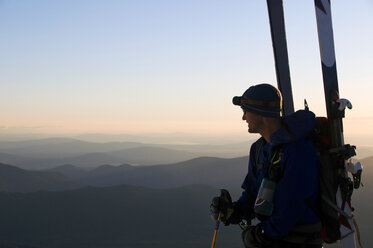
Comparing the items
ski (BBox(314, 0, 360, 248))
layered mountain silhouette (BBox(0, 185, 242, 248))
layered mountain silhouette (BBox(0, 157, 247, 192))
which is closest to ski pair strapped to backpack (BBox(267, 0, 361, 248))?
ski (BBox(314, 0, 360, 248))

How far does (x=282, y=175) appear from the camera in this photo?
142 inches

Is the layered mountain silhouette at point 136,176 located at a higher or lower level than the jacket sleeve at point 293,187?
lower

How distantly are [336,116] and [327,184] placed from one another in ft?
2.66

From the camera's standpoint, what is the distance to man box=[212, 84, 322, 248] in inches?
138

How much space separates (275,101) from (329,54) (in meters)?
1.20

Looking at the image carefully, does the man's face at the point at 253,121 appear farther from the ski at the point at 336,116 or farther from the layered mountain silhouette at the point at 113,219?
the layered mountain silhouette at the point at 113,219

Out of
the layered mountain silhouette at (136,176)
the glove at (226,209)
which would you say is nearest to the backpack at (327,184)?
the glove at (226,209)

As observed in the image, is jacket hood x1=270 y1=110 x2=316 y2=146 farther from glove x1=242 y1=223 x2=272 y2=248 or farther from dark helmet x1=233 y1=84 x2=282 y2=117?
glove x1=242 y1=223 x2=272 y2=248

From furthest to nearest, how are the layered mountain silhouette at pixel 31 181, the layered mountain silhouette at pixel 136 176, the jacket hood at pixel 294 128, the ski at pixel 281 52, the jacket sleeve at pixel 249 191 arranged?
the layered mountain silhouette at pixel 136 176 < the layered mountain silhouette at pixel 31 181 < the ski at pixel 281 52 < the jacket sleeve at pixel 249 191 < the jacket hood at pixel 294 128

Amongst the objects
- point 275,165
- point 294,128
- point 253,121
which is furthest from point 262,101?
point 275,165

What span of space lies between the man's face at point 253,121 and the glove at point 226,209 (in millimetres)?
958

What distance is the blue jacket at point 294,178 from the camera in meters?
3.49

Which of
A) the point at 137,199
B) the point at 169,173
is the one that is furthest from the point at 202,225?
the point at 169,173

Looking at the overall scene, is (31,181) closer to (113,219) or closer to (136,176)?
(136,176)
